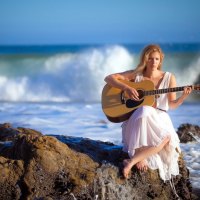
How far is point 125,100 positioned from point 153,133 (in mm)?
511

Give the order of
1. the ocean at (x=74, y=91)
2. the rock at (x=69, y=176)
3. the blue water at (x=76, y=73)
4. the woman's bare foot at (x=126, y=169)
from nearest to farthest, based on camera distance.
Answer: the rock at (x=69, y=176) < the woman's bare foot at (x=126, y=169) < the ocean at (x=74, y=91) < the blue water at (x=76, y=73)

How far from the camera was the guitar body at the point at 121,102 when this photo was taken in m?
4.09

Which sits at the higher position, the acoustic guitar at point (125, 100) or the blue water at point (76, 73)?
the blue water at point (76, 73)

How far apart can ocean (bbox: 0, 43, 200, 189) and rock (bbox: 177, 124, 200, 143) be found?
186 millimetres

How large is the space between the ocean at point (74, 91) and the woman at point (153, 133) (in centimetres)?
93

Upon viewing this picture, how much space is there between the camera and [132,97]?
408 cm

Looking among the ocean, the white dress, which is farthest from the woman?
the ocean

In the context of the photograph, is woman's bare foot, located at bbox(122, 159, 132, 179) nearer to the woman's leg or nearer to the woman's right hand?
the woman's leg

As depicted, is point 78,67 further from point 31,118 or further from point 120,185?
point 120,185

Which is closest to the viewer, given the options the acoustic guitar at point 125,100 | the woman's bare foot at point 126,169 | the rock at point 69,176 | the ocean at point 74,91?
the rock at point 69,176

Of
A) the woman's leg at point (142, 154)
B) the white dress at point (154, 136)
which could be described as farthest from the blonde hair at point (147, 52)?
the woman's leg at point (142, 154)

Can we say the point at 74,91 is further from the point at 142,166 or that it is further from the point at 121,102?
the point at 142,166

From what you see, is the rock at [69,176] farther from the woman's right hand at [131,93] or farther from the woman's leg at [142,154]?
the woman's right hand at [131,93]

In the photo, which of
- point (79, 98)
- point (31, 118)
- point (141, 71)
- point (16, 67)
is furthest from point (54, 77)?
point (141, 71)
